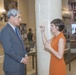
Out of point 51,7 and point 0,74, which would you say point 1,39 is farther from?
point 0,74

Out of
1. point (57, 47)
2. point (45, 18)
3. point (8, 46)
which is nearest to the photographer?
point (8, 46)

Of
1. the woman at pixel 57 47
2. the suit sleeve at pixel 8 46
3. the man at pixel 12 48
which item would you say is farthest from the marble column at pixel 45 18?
the suit sleeve at pixel 8 46

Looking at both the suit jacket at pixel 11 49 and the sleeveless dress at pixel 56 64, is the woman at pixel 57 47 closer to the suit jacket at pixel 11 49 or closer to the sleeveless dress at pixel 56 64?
the sleeveless dress at pixel 56 64

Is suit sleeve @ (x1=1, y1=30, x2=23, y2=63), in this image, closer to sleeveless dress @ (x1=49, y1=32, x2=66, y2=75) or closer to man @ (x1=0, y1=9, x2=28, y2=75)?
man @ (x1=0, y1=9, x2=28, y2=75)

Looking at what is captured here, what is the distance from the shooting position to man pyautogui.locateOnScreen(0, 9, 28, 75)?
290cm

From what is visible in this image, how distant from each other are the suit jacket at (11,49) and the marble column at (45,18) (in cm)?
145

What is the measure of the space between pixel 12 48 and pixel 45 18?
1.68 metres

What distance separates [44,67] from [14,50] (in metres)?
1.72

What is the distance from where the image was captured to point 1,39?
9.73 ft

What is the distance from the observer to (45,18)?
4.43 m

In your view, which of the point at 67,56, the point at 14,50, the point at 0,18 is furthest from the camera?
the point at 0,18

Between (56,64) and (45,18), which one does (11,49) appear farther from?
(45,18)

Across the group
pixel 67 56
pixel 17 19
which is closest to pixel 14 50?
pixel 17 19

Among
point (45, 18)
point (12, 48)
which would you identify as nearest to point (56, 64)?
point (12, 48)
